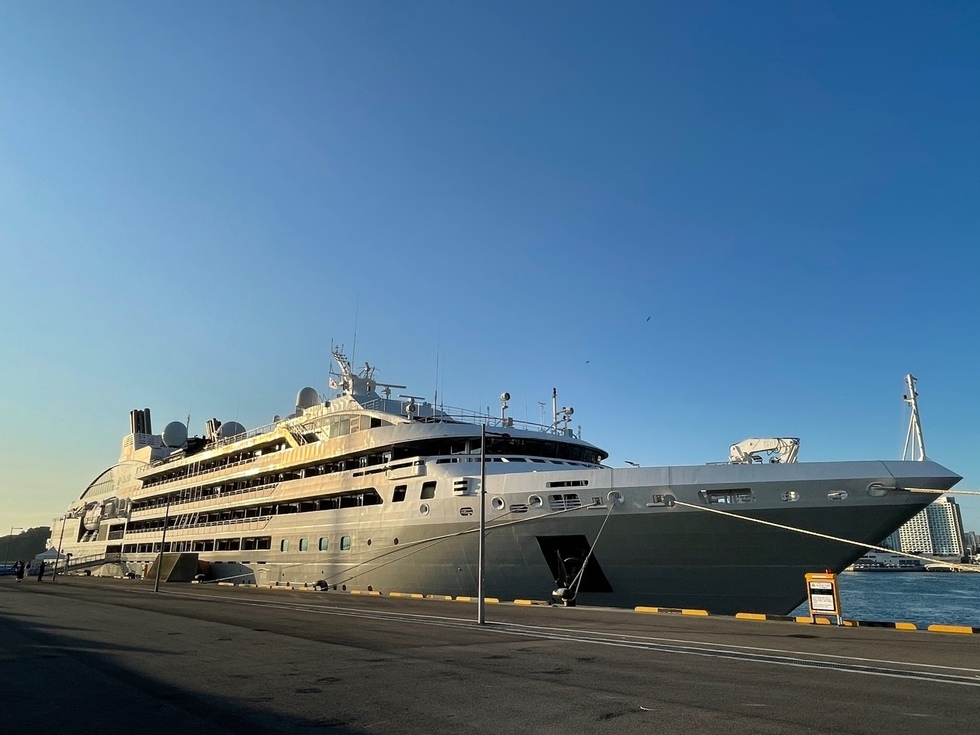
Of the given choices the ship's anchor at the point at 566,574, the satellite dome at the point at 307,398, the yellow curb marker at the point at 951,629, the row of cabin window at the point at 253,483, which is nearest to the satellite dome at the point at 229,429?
the row of cabin window at the point at 253,483

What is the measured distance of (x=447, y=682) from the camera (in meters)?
9.06

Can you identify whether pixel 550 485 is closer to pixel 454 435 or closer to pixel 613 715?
pixel 454 435

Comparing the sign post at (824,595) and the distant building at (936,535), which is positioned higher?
the distant building at (936,535)

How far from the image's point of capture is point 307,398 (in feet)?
149

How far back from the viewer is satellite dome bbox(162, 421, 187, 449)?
6588cm

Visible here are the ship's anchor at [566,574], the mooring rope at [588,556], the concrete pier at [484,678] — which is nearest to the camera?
the concrete pier at [484,678]

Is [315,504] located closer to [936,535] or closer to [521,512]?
[521,512]

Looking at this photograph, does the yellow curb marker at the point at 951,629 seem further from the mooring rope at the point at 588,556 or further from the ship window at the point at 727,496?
the mooring rope at the point at 588,556

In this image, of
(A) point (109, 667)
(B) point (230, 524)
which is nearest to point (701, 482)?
(A) point (109, 667)

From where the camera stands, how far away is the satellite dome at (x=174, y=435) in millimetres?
65875

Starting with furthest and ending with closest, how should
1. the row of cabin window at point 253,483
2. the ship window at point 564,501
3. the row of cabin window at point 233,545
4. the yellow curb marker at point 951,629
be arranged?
the row of cabin window at point 233,545 → the row of cabin window at point 253,483 → the ship window at point 564,501 → the yellow curb marker at point 951,629

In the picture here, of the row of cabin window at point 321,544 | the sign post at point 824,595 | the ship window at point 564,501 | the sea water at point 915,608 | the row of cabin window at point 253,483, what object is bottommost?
the sea water at point 915,608

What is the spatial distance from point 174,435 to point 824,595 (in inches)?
2494

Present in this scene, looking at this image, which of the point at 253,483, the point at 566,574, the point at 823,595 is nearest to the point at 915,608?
the point at 566,574
